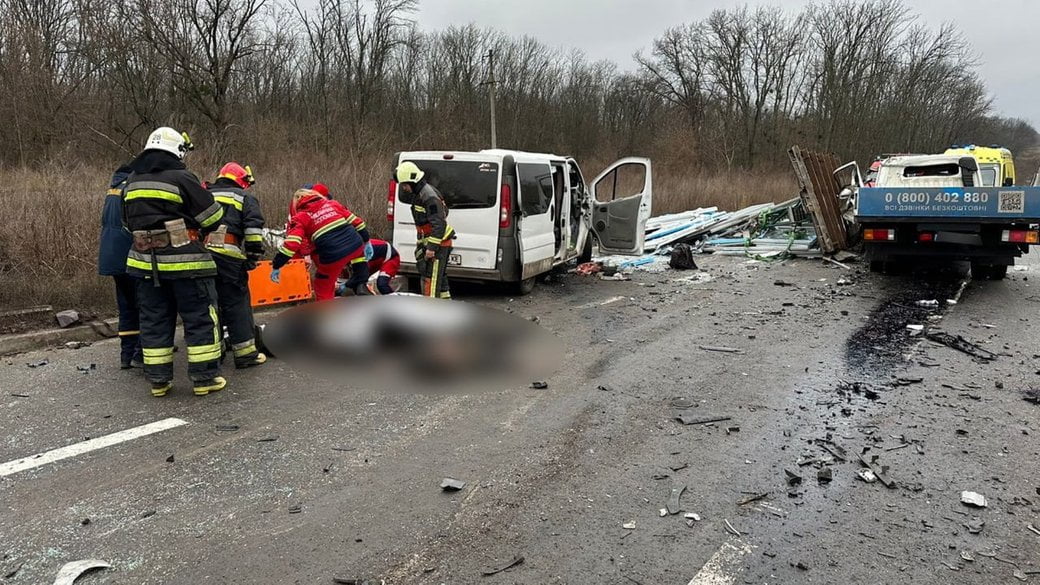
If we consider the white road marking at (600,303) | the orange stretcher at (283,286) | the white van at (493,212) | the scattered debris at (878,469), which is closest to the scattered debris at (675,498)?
the scattered debris at (878,469)

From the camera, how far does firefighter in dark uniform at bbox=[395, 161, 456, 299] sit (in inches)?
279

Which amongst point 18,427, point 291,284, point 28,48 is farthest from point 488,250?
point 28,48

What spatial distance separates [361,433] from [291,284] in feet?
13.4

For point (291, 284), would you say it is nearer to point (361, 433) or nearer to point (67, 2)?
point (361, 433)

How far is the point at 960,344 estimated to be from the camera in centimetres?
614

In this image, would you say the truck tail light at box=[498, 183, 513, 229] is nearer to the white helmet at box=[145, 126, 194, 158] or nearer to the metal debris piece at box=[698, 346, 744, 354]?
the metal debris piece at box=[698, 346, 744, 354]

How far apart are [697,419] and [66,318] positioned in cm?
572

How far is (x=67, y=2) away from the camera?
1819 cm

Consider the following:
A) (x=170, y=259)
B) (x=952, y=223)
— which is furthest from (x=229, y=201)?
(x=952, y=223)

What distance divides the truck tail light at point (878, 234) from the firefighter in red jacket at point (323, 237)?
7.47 m

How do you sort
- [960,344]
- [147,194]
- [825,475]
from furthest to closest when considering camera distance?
[960,344] < [147,194] < [825,475]

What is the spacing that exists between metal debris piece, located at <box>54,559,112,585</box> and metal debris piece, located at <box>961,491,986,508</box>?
3.78 m

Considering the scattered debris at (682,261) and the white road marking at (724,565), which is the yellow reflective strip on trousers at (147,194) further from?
the scattered debris at (682,261)

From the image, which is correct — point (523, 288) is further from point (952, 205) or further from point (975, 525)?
point (975, 525)
